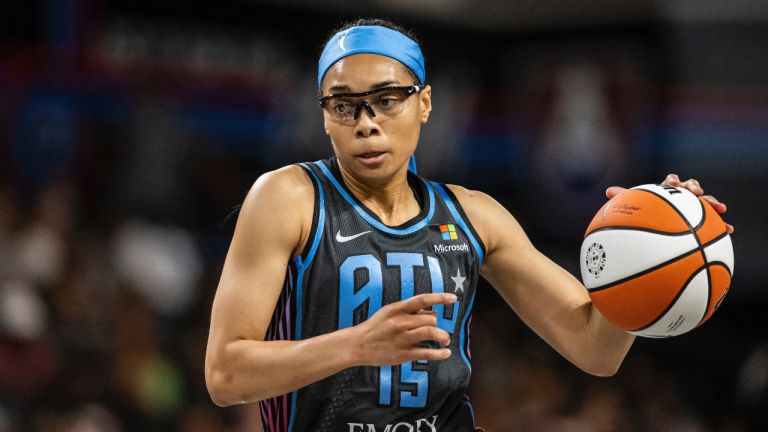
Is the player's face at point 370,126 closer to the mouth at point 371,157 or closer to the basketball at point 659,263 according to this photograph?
the mouth at point 371,157

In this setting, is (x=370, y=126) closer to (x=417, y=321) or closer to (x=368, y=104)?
(x=368, y=104)

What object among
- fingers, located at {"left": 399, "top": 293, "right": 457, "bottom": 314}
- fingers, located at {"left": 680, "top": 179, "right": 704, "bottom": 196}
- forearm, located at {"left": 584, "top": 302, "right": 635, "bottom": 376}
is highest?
fingers, located at {"left": 680, "top": 179, "right": 704, "bottom": 196}

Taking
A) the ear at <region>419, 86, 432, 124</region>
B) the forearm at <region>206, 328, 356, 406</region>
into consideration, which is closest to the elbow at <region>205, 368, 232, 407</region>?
the forearm at <region>206, 328, 356, 406</region>

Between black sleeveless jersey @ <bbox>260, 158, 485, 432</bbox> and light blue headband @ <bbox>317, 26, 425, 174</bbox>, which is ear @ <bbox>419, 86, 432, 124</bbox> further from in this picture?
black sleeveless jersey @ <bbox>260, 158, 485, 432</bbox>

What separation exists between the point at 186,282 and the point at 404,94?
423 centimetres

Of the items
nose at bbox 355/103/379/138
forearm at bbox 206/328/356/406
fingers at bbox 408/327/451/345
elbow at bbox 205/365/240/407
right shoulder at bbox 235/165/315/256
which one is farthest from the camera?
nose at bbox 355/103/379/138

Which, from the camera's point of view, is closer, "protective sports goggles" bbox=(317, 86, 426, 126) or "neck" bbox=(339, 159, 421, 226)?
"protective sports goggles" bbox=(317, 86, 426, 126)

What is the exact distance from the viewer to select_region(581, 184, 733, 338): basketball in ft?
7.21

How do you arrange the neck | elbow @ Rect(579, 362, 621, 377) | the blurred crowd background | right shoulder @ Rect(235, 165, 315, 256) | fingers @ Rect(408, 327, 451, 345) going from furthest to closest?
1. the blurred crowd background
2. elbow @ Rect(579, 362, 621, 377)
3. the neck
4. right shoulder @ Rect(235, 165, 315, 256)
5. fingers @ Rect(408, 327, 451, 345)

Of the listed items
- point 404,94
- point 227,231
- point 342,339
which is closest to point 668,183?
point 404,94

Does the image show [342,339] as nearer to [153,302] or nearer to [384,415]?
[384,415]

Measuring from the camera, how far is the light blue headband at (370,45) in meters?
2.42

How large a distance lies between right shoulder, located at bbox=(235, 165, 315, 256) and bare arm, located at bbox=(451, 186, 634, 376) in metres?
0.67

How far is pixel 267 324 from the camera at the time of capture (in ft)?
7.05
